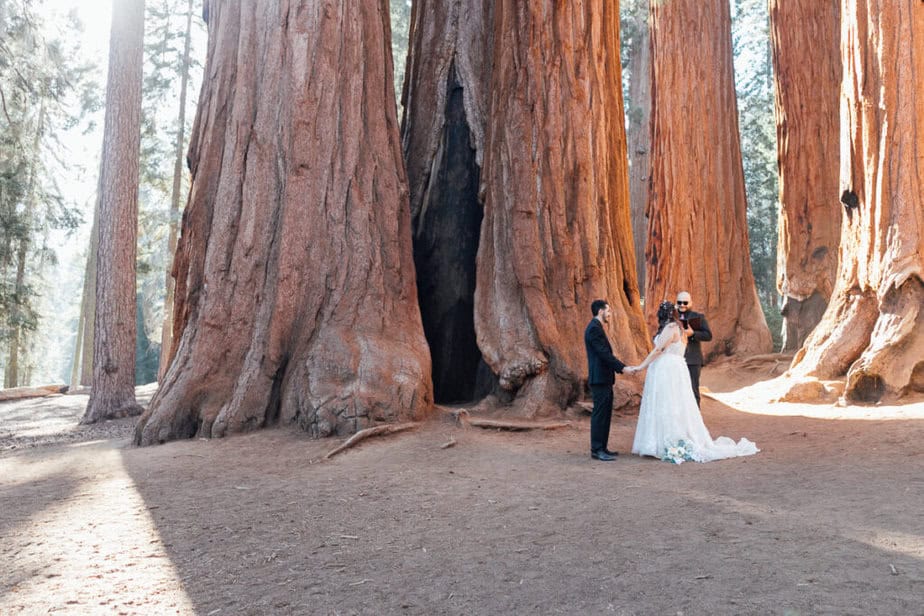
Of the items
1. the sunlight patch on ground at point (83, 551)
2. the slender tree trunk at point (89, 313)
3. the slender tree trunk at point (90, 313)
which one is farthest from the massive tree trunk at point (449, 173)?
the slender tree trunk at point (90, 313)

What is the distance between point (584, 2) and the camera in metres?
8.23

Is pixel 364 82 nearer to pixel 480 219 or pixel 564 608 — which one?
pixel 480 219

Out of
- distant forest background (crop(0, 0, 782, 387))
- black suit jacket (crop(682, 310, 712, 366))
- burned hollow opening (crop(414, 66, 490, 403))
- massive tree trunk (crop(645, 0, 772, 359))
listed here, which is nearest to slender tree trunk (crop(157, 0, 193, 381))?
distant forest background (crop(0, 0, 782, 387))

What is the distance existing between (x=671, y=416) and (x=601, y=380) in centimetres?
70

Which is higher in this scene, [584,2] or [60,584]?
[584,2]

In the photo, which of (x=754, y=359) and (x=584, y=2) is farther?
(x=754, y=359)

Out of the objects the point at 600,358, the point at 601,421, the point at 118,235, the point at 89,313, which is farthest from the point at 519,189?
the point at 89,313

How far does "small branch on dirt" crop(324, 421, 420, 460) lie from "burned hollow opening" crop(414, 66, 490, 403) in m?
2.12

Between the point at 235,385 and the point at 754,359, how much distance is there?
8828 mm

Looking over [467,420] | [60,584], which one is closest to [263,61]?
[467,420]

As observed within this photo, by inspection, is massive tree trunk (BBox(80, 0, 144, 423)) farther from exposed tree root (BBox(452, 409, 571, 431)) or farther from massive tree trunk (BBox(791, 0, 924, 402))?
massive tree trunk (BBox(791, 0, 924, 402))

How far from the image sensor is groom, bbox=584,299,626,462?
19.0 feet

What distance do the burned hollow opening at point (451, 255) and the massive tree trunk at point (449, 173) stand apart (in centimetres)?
1

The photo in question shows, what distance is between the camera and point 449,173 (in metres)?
8.80
